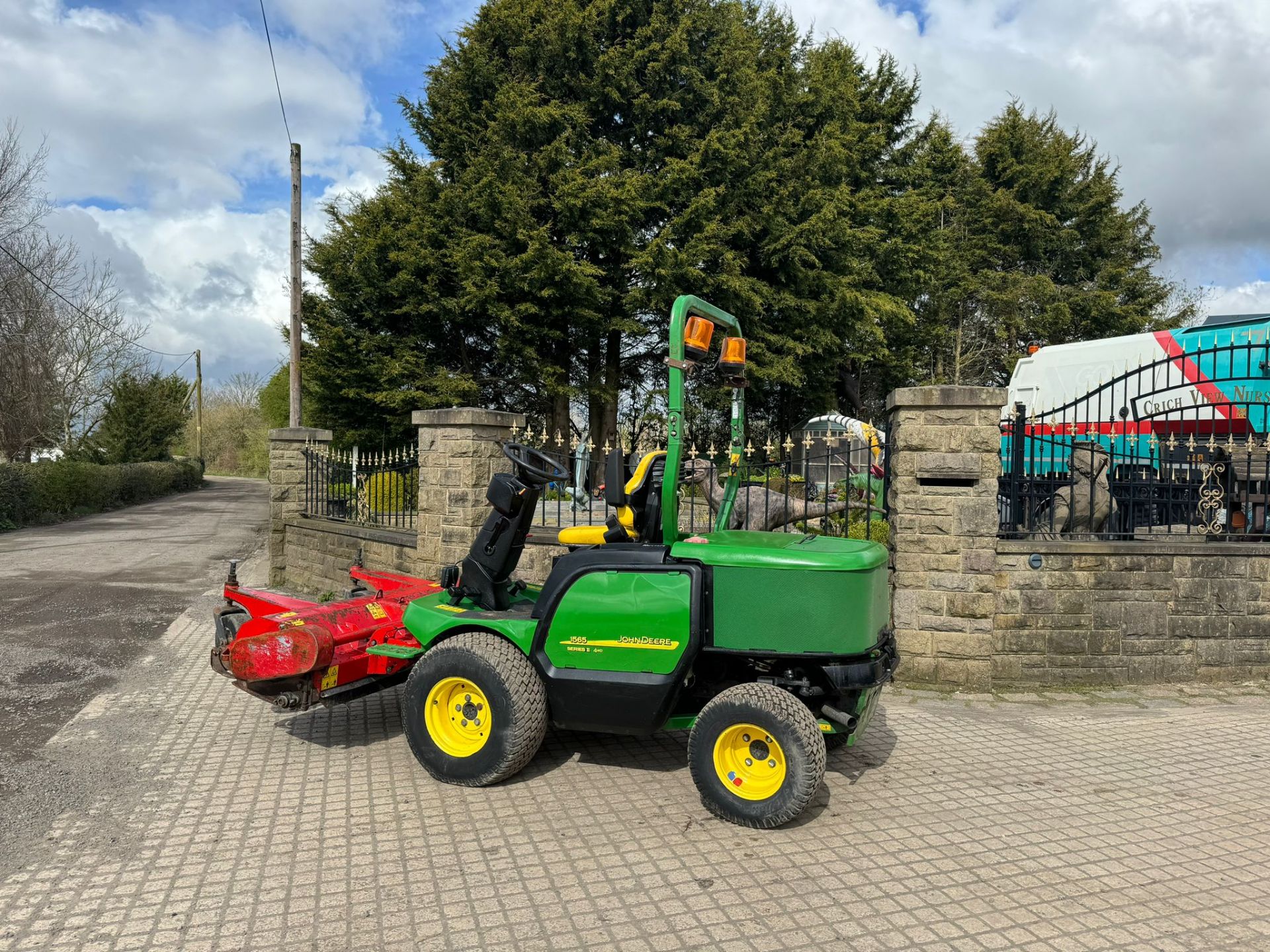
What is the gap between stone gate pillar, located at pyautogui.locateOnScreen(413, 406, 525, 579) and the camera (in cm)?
740

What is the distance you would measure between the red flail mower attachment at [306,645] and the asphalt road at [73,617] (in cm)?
94

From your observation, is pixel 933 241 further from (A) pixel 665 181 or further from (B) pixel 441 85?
(B) pixel 441 85

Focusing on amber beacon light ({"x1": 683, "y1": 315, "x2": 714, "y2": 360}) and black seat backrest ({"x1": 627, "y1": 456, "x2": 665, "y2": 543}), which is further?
black seat backrest ({"x1": 627, "y1": 456, "x2": 665, "y2": 543})

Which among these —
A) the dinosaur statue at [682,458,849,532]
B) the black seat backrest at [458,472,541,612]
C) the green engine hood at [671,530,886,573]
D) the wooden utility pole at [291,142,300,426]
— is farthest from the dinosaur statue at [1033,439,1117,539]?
the wooden utility pole at [291,142,300,426]

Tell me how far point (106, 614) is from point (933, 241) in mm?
20523

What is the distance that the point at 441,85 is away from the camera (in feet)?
62.6

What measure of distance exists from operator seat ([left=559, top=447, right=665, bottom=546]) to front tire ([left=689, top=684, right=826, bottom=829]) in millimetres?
920

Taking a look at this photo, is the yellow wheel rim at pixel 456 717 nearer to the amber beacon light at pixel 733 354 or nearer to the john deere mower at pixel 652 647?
the john deere mower at pixel 652 647

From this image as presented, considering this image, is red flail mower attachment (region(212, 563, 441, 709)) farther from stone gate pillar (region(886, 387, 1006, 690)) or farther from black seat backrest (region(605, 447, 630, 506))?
stone gate pillar (region(886, 387, 1006, 690))

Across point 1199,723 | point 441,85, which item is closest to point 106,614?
point 1199,723

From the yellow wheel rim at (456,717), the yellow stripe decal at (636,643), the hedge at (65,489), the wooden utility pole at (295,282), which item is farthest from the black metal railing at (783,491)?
the hedge at (65,489)

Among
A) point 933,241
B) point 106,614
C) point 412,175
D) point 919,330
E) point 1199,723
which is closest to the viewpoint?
point 1199,723

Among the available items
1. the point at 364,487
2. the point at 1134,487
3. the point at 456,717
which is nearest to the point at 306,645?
the point at 456,717

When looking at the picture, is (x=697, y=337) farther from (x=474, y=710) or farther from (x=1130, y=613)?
(x=1130, y=613)
